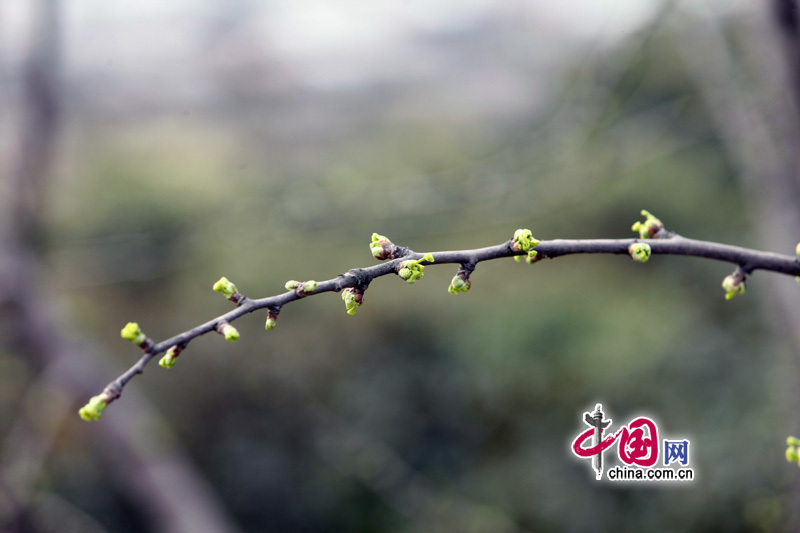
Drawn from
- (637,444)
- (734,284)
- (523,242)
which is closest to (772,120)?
(637,444)

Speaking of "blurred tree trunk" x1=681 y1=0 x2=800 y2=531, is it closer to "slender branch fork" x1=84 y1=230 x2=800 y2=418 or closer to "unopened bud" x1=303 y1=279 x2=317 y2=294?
"slender branch fork" x1=84 y1=230 x2=800 y2=418

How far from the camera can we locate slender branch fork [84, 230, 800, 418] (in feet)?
2.50

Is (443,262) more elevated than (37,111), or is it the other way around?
(37,111)

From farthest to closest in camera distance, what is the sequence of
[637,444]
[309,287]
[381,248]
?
[637,444] → [381,248] → [309,287]

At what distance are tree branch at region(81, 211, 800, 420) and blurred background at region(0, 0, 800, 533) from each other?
1.40 meters

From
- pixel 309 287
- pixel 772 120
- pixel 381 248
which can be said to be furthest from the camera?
pixel 772 120

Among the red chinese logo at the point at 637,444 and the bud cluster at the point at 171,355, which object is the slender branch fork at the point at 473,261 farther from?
the red chinese logo at the point at 637,444

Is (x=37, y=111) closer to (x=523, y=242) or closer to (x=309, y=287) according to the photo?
(x=309, y=287)

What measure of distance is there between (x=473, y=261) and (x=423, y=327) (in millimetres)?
4314

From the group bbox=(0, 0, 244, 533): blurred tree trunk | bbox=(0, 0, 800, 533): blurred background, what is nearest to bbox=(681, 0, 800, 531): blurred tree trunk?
bbox=(0, 0, 800, 533): blurred background

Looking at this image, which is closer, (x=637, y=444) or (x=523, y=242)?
(x=523, y=242)

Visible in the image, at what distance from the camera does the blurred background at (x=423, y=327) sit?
3684 mm

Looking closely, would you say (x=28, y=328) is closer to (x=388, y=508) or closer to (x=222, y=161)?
(x=388, y=508)

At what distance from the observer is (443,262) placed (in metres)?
0.79
